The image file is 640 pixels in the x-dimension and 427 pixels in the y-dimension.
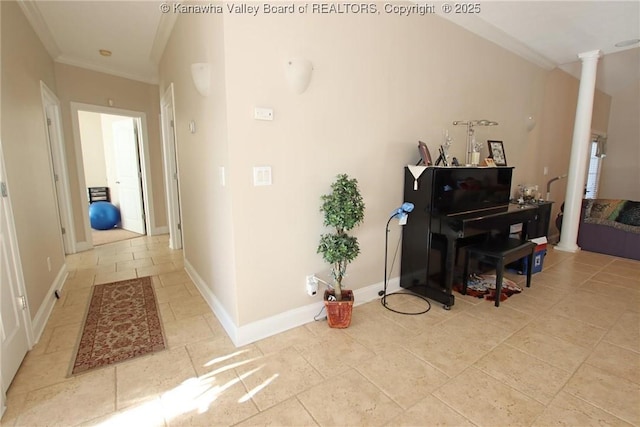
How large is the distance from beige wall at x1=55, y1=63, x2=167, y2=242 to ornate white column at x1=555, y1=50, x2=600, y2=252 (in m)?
6.03

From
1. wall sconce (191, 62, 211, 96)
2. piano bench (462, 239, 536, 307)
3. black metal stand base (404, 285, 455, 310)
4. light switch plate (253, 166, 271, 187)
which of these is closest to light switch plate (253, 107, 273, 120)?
light switch plate (253, 166, 271, 187)

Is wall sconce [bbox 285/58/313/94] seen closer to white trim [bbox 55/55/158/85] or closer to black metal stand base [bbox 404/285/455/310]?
black metal stand base [bbox 404/285/455/310]

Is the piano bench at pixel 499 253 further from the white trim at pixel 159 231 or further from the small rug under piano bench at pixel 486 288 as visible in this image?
the white trim at pixel 159 231

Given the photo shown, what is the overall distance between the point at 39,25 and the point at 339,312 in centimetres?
391

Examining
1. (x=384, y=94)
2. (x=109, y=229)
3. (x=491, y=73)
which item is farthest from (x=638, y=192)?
(x=109, y=229)

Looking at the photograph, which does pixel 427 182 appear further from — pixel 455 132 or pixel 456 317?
pixel 456 317

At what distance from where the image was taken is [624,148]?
6.43m

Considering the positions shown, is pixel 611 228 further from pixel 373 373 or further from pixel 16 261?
pixel 16 261

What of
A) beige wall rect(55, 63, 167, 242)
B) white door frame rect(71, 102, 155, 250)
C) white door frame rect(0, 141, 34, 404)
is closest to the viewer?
white door frame rect(0, 141, 34, 404)

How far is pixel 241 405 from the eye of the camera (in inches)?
62.6

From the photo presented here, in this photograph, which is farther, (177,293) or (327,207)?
(177,293)

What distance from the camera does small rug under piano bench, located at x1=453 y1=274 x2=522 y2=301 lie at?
2.86 metres

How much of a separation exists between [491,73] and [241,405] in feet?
12.5

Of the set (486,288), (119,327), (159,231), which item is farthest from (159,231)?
(486,288)
